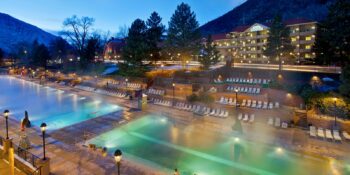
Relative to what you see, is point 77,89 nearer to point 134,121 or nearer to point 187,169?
point 134,121

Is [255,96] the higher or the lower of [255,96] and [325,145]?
the higher

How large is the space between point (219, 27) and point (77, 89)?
11633 cm

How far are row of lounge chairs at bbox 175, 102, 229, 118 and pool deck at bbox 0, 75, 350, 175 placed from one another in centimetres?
63

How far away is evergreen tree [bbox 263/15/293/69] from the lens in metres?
32.0

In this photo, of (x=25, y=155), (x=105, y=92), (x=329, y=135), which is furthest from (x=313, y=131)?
(x=105, y=92)

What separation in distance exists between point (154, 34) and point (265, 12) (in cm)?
10182

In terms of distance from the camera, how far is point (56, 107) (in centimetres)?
2731

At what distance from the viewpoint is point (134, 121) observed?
67.4 feet

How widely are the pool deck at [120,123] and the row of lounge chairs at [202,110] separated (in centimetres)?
63

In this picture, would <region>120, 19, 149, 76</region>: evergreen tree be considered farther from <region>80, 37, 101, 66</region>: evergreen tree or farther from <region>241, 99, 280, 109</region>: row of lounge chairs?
<region>80, 37, 101, 66</region>: evergreen tree

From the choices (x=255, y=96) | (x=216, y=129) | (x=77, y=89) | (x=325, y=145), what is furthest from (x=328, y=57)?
(x=77, y=89)

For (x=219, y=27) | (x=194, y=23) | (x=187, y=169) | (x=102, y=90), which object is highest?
(x=219, y=27)

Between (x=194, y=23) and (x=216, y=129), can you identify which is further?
(x=194, y=23)

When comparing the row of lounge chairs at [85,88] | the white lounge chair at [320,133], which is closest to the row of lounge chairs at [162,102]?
the white lounge chair at [320,133]
